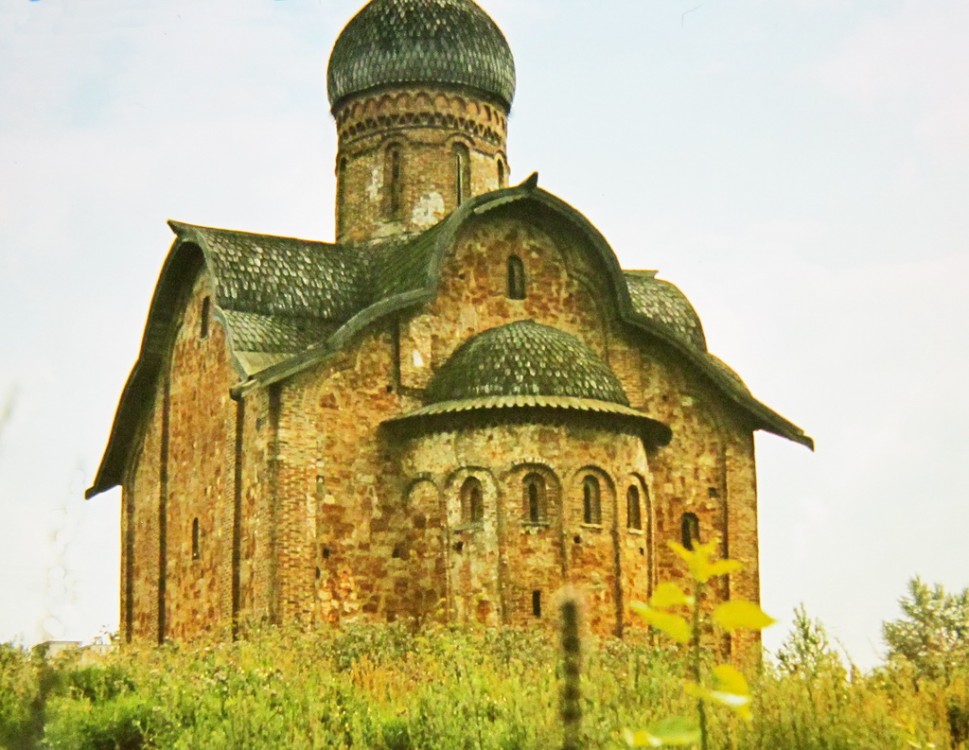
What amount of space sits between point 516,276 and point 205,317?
3.51m

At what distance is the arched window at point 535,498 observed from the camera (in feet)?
50.3

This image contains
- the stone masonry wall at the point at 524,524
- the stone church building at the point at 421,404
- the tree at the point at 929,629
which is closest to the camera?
the tree at the point at 929,629

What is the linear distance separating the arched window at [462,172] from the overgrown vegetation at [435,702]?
719 centimetres

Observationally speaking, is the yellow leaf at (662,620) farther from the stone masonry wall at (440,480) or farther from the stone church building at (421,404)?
the stone church building at (421,404)

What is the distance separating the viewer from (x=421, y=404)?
1617 cm

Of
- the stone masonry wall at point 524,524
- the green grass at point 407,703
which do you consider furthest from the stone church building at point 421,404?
the green grass at point 407,703

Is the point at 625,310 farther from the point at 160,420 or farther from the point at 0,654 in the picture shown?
the point at 0,654

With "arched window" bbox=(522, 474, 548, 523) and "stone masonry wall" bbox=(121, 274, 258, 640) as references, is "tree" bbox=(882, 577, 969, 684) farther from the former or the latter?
"stone masonry wall" bbox=(121, 274, 258, 640)

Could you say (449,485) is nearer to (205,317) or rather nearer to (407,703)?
(205,317)

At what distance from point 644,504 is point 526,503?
1.52 meters

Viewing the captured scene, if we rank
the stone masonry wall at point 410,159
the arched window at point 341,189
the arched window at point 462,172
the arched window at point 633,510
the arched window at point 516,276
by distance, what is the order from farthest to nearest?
the arched window at point 341,189 < the arched window at point 462,172 < the stone masonry wall at point 410,159 < the arched window at point 516,276 < the arched window at point 633,510

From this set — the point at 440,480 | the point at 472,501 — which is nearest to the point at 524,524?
the point at 472,501

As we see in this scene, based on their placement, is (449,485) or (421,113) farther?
(421,113)

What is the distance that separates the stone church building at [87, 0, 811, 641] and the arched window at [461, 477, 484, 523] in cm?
3
